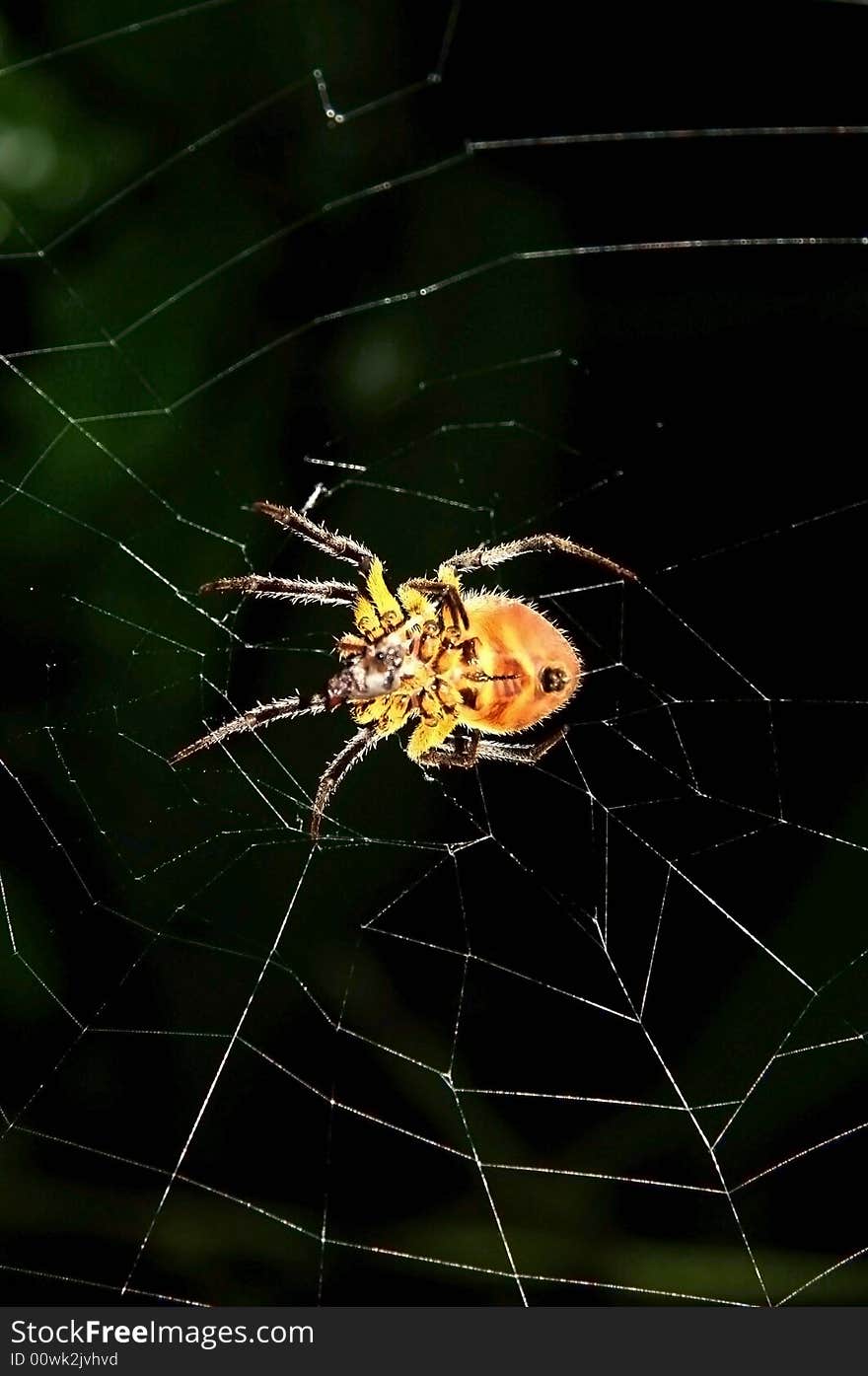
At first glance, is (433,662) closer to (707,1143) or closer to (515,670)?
(515,670)

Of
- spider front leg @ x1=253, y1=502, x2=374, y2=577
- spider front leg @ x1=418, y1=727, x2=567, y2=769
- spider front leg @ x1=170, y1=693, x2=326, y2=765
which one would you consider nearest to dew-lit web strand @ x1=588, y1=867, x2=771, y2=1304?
spider front leg @ x1=418, y1=727, x2=567, y2=769

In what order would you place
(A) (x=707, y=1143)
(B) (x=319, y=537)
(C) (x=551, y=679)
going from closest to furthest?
(C) (x=551, y=679) → (B) (x=319, y=537) → (A) (x=707, y=1143)

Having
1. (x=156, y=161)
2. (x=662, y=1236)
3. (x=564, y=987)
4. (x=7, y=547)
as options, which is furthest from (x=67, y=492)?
(x=662, y=1236)

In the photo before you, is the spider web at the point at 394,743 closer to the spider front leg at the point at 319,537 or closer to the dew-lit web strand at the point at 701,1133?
the dew-lit web strand at the point at 701,1133

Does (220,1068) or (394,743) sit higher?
(394,743)

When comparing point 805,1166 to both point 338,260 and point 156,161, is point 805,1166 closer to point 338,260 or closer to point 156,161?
point 338,260

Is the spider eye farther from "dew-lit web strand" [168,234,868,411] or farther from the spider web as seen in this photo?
"dew-lit web strand" [168,234,868,411]

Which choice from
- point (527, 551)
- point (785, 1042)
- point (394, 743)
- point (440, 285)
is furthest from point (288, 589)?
point (785, 1042)

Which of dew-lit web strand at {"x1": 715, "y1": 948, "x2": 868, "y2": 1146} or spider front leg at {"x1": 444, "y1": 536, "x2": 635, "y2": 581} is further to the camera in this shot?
dew-lit web strand at {"x1": 715, "y1": 948, "x2": 868, "y2": 1146}
